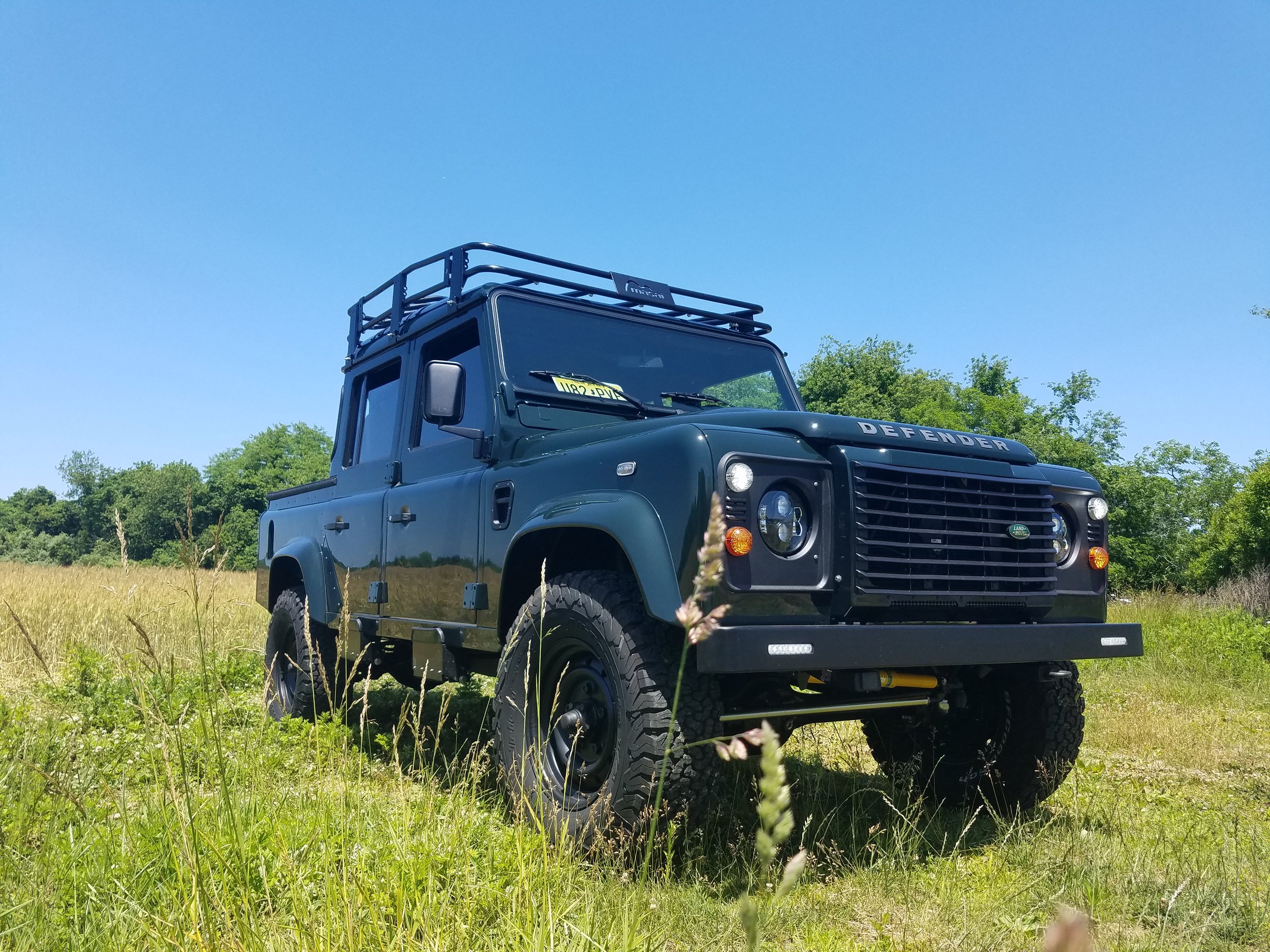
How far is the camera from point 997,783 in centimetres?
402

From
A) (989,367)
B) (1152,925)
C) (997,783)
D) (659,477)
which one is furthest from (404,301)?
(989,367)

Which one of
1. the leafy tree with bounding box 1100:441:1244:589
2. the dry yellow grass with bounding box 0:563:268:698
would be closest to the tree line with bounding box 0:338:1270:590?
the leafy tree with bounding box 1100:441:1244:589

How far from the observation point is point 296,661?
573cm

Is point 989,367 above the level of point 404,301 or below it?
above

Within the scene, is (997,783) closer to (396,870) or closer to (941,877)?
(941,877)

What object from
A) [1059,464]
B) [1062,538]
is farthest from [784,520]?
[1059,464]

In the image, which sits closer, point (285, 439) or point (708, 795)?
point (708, 795)

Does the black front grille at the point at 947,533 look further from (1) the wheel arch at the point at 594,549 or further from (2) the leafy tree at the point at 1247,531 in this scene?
(2) the leafy tree at the point at 1247,531

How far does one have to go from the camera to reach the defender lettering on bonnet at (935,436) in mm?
3172

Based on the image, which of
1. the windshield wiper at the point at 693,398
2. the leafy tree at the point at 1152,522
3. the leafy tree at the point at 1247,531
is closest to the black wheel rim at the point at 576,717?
the windshield wiper at the point at 693,398

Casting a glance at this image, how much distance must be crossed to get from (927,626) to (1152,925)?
1.09m

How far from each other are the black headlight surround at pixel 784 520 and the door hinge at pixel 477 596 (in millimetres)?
1410

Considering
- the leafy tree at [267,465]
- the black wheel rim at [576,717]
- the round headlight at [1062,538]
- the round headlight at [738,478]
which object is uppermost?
the leafy tree at [267,465]

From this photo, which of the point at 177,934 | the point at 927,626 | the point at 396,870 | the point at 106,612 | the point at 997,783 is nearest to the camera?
the point at 177,934
